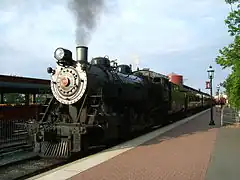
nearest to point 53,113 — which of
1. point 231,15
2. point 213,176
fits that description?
point 213,176

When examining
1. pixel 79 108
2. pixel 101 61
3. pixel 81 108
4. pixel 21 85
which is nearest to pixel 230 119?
pixel 21 85

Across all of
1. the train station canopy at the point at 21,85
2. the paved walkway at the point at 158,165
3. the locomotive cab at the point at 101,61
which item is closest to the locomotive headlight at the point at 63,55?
the locomotive cab at the point at 101,61

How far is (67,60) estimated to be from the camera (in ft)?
38.0

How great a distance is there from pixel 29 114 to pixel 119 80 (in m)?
8.92

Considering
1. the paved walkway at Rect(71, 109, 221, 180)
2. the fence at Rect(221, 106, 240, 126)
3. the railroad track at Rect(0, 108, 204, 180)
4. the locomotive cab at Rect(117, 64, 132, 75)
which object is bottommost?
the railroad track at Rect(0, 108, 204, 180)

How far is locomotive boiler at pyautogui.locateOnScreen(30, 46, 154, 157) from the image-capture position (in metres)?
10.6

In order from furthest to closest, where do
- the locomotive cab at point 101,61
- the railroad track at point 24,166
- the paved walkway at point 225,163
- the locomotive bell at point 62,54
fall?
the locomotive cab at point 101,61, the locomotive bell at point 62,54, the railroad track at point 24,166, the paved walkway at point 225,163

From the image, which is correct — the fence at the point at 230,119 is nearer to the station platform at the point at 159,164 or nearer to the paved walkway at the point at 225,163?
the paved walkway at the point at 225,163

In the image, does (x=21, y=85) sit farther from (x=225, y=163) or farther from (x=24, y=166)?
(x=225, y=163)

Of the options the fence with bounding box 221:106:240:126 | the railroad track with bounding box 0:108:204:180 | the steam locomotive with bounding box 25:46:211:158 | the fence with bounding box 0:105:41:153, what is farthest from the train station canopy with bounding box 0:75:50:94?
the fence with bounding box 221:106:240:126

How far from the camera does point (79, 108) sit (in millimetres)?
11727

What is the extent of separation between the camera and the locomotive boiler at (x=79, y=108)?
10586mm

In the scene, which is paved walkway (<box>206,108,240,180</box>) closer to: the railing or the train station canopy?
the railing

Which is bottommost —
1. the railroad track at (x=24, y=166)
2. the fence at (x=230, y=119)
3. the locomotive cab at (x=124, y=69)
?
the railroad track at (x=24, y=166)
